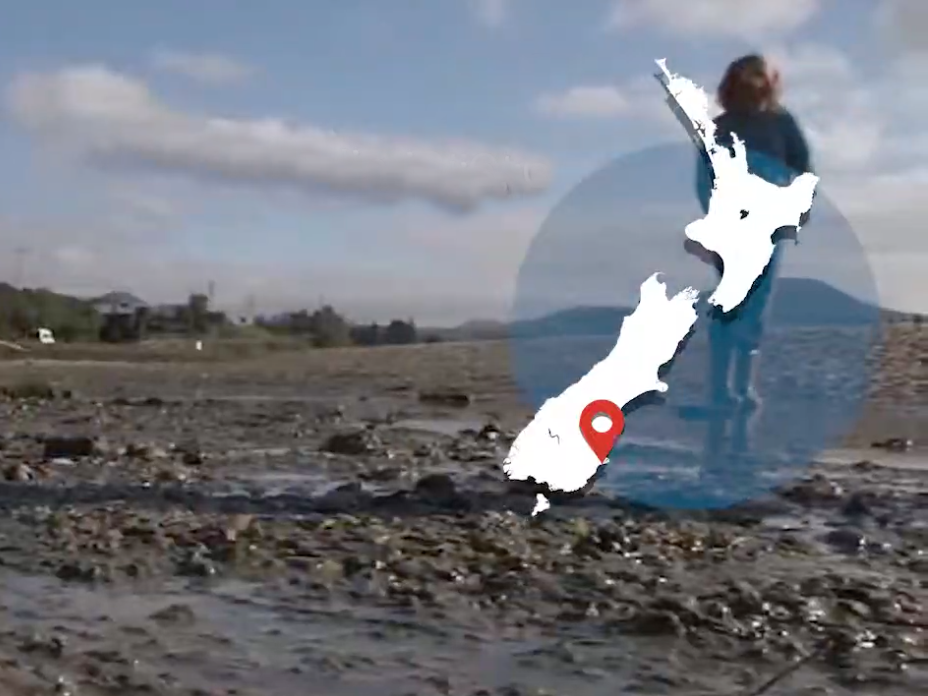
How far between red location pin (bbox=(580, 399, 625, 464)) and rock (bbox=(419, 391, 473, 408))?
7.73 m

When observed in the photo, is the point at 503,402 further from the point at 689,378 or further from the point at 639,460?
the point at 689,378

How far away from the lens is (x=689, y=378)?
203 inches

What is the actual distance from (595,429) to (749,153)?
49.6 inches

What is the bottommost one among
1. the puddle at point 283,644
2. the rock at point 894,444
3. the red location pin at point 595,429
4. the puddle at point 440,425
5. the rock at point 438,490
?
the puddle at point 283,644

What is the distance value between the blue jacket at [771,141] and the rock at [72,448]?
3.72 metres

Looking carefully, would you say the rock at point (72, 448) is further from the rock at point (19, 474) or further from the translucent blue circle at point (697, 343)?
the translucent blue circle at point (697, 343)

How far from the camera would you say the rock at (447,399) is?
12.0 meters

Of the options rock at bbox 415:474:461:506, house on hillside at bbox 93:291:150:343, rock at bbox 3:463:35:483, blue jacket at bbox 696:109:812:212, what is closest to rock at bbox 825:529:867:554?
blue jacket at bbox 696:109:812:212

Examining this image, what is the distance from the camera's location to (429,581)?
3.55 meters

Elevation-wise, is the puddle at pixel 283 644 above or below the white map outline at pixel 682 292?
below

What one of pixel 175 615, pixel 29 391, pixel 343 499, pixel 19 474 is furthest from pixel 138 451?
pixel 29 391

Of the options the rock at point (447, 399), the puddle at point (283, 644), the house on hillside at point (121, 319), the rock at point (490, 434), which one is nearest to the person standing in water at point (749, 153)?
the puddle at point (283, 644)

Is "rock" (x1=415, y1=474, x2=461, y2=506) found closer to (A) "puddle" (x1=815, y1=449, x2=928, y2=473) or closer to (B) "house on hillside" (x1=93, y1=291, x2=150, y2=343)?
(A) "puddle" (x1=815, y1=449, x2=928, y2=473)

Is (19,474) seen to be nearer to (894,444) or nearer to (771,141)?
(771,141)
